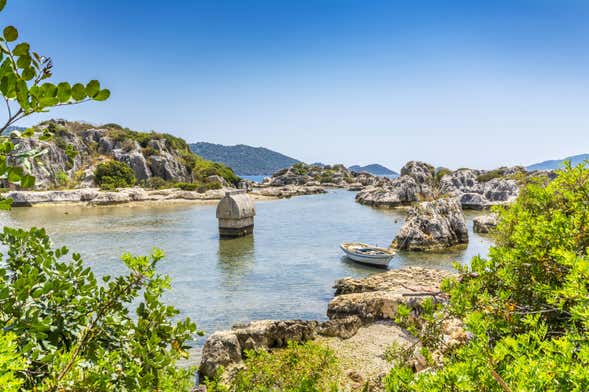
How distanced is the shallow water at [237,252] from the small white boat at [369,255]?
1.89 feet

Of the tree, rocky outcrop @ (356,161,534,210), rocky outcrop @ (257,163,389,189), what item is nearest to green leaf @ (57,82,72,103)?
the tree

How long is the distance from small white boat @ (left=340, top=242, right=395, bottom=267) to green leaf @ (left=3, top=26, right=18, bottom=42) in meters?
23.5

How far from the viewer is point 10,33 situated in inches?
68.9

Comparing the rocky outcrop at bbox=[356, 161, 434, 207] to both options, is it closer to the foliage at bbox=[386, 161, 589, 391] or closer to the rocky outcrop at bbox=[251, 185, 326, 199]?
the rocky outcrop at bbox=[251, 185, 326, 199]

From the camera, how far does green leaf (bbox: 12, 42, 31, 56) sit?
1786mm

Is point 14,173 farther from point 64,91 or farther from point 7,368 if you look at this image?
point 7,368

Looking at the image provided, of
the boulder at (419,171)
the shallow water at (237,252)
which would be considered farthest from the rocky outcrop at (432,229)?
the boulder at (419,171)

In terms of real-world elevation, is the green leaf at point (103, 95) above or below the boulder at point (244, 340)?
above

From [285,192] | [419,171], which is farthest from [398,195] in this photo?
[285,192]

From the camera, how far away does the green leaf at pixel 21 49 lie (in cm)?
179

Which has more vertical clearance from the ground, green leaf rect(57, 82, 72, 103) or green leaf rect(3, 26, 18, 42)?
green leaf rect(3, 26, 18, 42)

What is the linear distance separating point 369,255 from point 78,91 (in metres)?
23.4

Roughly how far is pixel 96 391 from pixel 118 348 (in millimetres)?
726

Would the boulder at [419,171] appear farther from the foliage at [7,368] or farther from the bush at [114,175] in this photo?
the foliage at [7,368]
